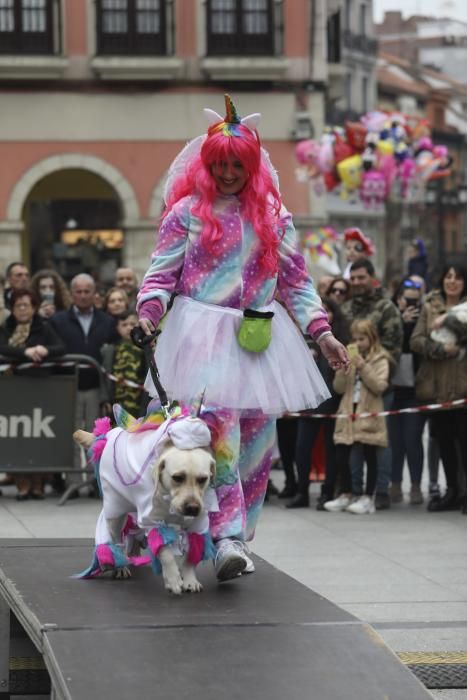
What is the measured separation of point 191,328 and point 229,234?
1.40 ft

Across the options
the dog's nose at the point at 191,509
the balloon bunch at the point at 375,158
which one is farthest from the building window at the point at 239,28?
the dog's nose at the point at 191,509

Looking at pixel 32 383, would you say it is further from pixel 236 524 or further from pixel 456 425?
pixel 236 524

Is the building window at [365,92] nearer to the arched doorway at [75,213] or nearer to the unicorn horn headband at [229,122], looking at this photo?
the arched doorway at [75,213]

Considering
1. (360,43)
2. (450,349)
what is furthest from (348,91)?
(450,349)

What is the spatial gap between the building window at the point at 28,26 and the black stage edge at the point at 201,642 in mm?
22500

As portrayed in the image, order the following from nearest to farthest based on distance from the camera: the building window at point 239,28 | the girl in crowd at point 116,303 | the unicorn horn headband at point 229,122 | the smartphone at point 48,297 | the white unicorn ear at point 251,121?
the unicorn horn headband at point 229,122 → the white unicorn ear at point 251,121 → the girl in crowd at point 116,303 → the smartphone at point 48,297 → the building window at point 239,28

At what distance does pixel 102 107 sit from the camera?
91.8 feet

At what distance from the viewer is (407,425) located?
12.1 meters

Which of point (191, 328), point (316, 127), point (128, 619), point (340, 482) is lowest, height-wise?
point (340, 482)

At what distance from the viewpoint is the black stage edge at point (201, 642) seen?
4.60 metres

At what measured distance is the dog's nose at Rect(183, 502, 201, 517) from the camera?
18.4 feet

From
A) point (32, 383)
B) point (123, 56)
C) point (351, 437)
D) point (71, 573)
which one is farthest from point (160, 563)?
point (123, 56)

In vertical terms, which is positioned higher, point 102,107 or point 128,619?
point 102,107

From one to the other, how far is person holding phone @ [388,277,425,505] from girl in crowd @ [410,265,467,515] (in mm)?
233
